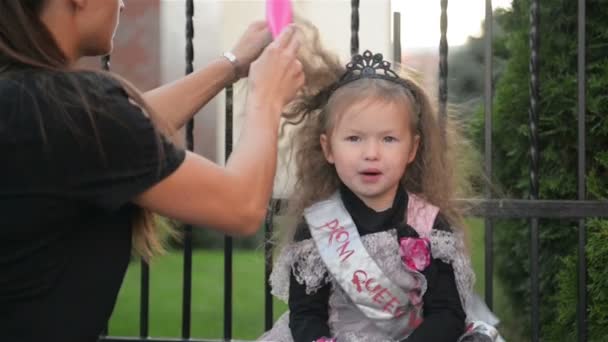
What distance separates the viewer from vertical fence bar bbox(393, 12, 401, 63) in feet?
9.46

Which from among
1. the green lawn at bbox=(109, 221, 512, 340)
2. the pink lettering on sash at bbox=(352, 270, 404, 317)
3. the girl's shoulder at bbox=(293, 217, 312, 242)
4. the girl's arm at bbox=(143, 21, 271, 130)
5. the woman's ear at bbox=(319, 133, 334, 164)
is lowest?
the green lawn at bbox=(109, 221, 512, 340)

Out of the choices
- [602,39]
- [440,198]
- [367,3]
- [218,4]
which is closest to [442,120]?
[440,198]

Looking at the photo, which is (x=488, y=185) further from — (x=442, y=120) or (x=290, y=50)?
(x=290, y=50)

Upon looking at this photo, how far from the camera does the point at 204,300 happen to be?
24.3 ft

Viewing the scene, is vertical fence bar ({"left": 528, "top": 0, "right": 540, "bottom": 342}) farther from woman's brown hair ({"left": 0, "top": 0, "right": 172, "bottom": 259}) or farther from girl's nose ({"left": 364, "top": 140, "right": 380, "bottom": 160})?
woman's brown hair ({"left": 0, "top": 0, "right": 172, "bottom": 259})

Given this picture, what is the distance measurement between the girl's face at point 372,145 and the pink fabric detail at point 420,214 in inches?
3.0

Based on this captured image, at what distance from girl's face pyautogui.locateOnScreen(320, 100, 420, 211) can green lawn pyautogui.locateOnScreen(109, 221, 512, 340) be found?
1.77 meters

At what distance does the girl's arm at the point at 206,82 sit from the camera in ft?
7.70

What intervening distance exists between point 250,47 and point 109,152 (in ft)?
2.42

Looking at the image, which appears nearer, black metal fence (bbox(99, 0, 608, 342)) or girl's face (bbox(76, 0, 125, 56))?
girl's face (bbox(76, 0, 125, 56))

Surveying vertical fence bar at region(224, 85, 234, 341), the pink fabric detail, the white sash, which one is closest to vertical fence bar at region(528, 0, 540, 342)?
the pink fabric detail

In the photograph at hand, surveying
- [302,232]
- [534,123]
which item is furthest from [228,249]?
[534,123]

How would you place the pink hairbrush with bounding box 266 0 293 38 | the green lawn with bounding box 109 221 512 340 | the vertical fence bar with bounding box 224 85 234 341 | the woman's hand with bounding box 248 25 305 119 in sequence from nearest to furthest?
the woman's hand with bounding box 248 25 305 119
the pink hairbrush with bounding box 266 0 293 38
the vertical fence bar with bounding box 224 85 234 341
the green lawn with bounding box 109 221 512 340

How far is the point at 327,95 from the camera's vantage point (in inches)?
104
